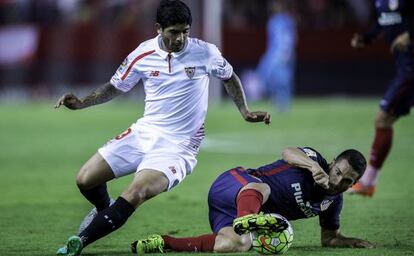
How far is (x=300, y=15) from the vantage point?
30359 millimetres

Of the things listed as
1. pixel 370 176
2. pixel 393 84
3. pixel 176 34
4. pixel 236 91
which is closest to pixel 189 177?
pixel 370 176

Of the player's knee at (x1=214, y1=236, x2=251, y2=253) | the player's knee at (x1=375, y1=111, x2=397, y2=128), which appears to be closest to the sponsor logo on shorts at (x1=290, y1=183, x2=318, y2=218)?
the player's knee at (x1=214, y1=236, x2=251, y2=253)

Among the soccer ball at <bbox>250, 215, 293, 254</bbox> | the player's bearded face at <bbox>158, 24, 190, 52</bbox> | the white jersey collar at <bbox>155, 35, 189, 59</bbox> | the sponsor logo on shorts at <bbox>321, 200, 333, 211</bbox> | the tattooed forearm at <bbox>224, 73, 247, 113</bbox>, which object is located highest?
the player's bearded face at <bbox>158, 24, 190, 52</bbox>

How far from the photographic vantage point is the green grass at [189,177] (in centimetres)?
930

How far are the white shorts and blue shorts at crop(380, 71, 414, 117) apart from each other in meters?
4.22

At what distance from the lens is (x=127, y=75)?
880 cm

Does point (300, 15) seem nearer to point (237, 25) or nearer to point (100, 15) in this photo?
point (237, 25)

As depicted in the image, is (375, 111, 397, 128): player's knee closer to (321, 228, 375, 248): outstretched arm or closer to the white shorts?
(321, 228, 375, 248): outstretched arm

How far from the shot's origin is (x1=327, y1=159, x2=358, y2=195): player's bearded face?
8.19 meters

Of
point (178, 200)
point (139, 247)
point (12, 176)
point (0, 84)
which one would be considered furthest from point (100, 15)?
point (139, 247)

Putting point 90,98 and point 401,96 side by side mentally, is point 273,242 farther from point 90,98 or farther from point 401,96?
point 401,96

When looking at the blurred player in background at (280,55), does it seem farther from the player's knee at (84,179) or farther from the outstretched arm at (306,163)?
the player's knee at (84,179)

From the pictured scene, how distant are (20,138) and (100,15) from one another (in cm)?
1146

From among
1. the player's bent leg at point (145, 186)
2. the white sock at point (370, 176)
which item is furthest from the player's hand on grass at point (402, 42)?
the player's bent leg at point (145, 186)
